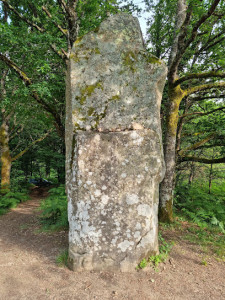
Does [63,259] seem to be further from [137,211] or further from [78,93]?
[78,93]

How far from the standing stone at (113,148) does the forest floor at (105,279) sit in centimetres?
28

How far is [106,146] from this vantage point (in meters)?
3.63

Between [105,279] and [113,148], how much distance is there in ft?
7.47

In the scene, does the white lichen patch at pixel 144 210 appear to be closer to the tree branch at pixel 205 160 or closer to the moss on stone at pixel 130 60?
the moss on stone at pixel 130 60

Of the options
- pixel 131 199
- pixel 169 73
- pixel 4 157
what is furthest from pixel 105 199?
pixel 4 157

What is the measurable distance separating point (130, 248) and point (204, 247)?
2.10 meters

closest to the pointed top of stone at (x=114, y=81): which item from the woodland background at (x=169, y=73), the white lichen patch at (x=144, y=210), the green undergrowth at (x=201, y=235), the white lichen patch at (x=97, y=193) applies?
the white lichen patch at (x=97, y=193)

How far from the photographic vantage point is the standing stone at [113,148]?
3.52 metres

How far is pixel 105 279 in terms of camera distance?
332 centimetres

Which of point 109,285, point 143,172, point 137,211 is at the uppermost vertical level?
point 143,172

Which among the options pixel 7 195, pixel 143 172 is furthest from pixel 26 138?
pixel 143 172

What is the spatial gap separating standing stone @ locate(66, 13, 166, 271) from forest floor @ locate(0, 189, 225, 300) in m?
0.28

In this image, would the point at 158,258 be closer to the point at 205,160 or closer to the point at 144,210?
the point at 144,210

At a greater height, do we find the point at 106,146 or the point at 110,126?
the point at 110,126
